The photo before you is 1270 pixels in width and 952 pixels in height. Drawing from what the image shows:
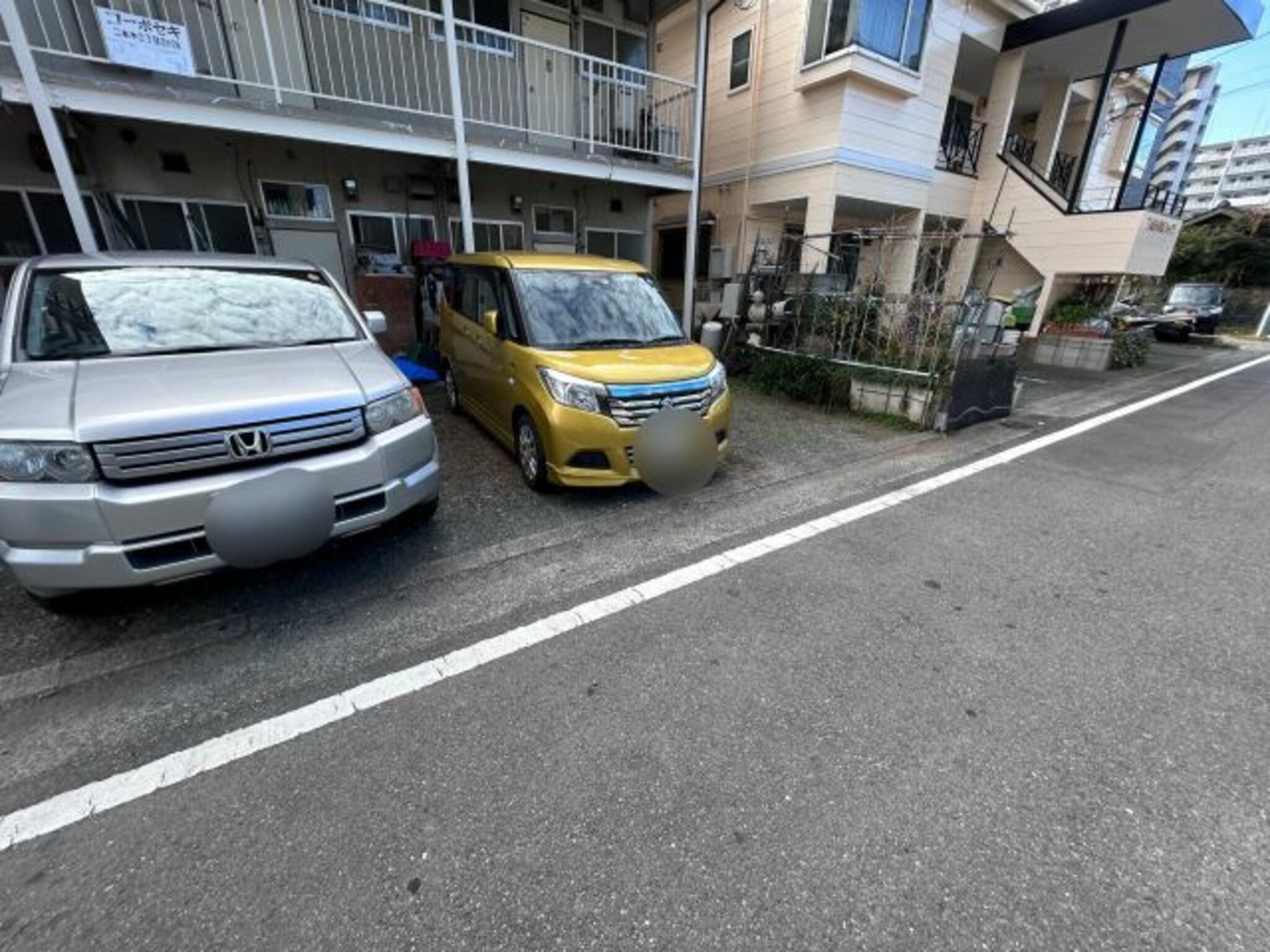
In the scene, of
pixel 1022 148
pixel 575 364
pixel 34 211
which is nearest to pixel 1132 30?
pixel 1022 148

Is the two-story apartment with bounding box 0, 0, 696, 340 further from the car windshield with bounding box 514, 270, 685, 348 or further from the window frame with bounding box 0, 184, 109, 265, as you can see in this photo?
the car windshield with bounding box 514, 270, 685, 348

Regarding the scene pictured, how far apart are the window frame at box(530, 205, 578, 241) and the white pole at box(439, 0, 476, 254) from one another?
7.65ft

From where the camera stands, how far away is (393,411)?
296 centimetres

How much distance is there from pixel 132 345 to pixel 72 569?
133cm

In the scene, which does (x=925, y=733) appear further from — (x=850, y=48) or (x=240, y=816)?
(x=850, y=48)

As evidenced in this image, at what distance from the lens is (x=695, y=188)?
866cm

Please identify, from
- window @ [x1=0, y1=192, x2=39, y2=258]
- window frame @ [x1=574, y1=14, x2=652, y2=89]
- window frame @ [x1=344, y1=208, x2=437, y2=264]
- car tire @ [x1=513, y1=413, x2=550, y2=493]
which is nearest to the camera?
car tire @ [x1=513, y1=413, x2=550, y2=493]

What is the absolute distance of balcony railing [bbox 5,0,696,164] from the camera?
584 cm

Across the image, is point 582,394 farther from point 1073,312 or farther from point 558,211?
point 1073,312

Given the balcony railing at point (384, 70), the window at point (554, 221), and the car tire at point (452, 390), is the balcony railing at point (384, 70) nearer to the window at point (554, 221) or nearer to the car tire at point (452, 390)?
the window at point (554, 221)

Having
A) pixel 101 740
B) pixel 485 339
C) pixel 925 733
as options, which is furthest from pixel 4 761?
pixel 485 339

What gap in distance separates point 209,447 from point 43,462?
0.55 m

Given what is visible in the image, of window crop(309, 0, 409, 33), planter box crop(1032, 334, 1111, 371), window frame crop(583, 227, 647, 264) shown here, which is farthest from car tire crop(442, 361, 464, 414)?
planter box crop(1032, 334, 1111, 371)

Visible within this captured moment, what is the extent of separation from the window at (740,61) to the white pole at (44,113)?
1041cm
